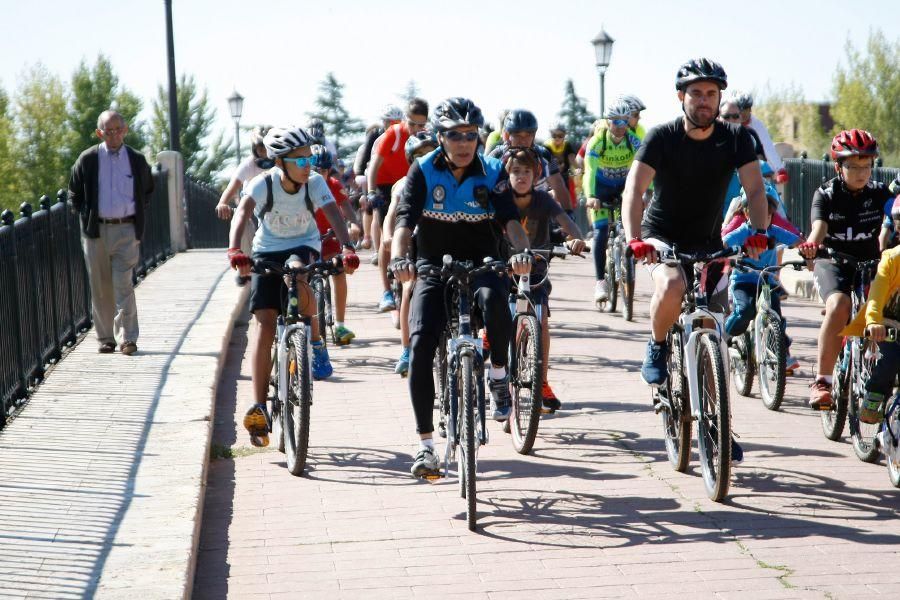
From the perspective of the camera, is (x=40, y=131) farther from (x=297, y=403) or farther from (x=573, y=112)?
(x=297, y=403)

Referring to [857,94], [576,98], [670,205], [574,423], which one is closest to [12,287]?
[574,423]

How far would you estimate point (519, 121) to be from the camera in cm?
913

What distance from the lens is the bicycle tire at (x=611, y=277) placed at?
49.4 feet

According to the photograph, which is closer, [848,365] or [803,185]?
[848,365]

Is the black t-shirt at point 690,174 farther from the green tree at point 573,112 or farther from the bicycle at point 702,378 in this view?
the green tree at point 573,112

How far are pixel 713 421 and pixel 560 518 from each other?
894 millimetres

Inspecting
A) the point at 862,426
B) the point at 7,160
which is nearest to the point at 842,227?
the point at 862,426

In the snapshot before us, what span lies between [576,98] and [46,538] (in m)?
106

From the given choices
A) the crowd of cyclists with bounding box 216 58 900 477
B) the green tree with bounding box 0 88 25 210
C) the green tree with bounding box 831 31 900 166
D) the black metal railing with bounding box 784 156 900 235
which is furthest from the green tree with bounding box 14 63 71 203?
the crowd of cyclists with bounding box 216 58 900 477

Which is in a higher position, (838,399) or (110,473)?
(838,399)

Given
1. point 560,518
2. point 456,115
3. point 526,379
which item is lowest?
point 560,518

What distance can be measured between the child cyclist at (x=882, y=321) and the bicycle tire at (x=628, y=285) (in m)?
6.70

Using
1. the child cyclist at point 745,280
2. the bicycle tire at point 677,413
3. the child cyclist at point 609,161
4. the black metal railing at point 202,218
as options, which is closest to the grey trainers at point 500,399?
the bicycle tire at point 677,413

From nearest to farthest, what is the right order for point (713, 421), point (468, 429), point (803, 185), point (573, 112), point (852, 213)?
1. point (468, 429)
2. point (713, 421)
3. point (852, 213)
4. point (803, 185)
5. point (573, 112)
